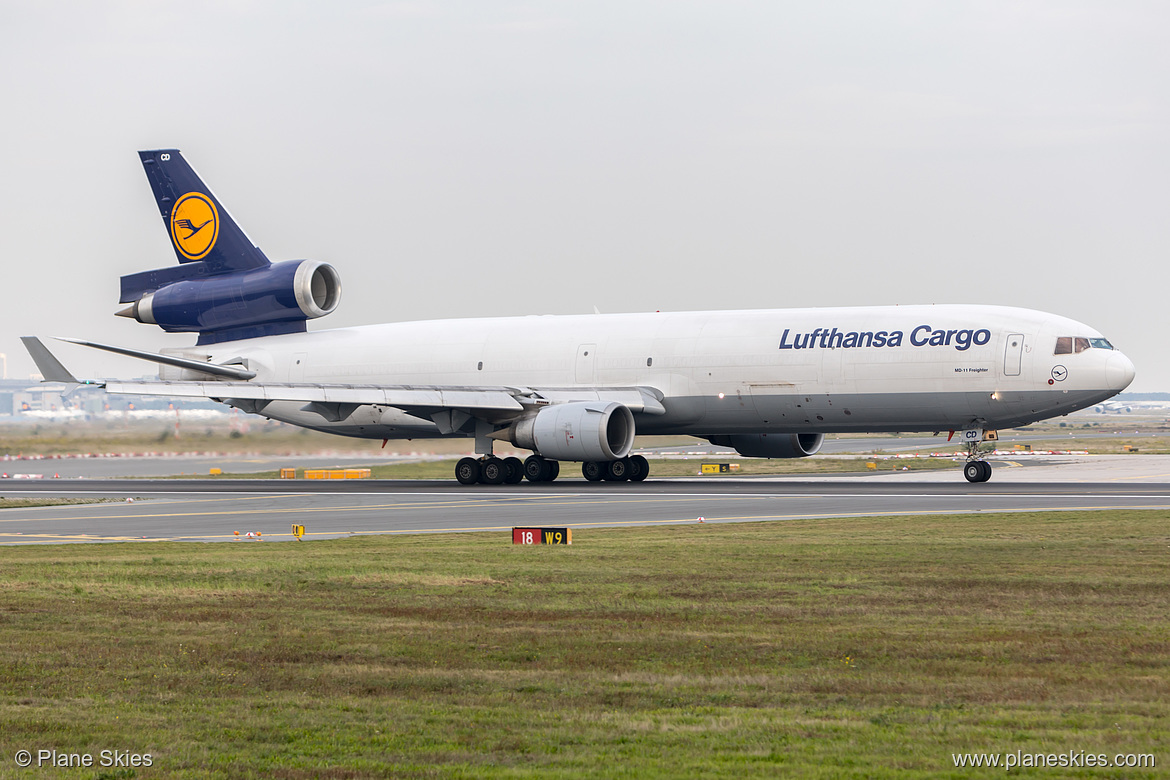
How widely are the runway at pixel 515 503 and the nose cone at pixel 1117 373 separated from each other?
9.13 feet

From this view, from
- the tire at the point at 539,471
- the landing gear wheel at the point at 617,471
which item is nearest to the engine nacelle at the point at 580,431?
the tire at the point at 539,471

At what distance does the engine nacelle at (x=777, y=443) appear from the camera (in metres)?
43.1

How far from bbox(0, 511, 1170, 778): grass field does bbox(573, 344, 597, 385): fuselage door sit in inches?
915

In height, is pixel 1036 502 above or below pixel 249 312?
below

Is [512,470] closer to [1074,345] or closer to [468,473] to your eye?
[468,473]

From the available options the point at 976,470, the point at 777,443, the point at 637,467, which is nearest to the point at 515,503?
the point at 637,467

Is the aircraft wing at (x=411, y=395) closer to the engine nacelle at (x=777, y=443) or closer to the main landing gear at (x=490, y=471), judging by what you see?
the main landing gear at (x=490, y=471)

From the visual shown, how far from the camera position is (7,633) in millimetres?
11930

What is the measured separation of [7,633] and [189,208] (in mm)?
37270

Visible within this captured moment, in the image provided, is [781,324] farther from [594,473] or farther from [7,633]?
[7,633]

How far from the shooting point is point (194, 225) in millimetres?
46688

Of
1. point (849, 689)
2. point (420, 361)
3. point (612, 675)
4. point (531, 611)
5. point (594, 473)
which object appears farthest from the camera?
point (420, 361)

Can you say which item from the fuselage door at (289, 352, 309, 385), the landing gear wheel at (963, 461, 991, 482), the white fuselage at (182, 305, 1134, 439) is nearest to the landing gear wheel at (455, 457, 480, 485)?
the white fuselage at (182, 305, 1134, 439)

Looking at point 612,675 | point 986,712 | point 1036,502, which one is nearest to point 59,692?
point 612,675
